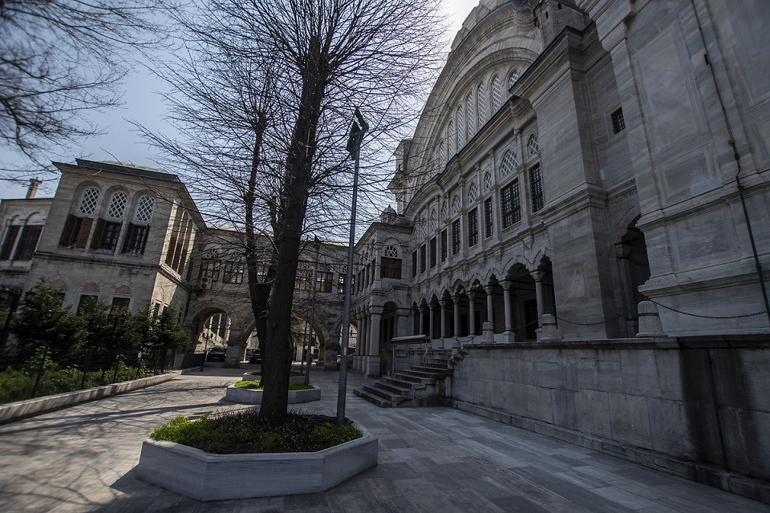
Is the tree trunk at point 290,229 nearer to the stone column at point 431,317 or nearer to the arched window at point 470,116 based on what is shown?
the arched window at point 470,116

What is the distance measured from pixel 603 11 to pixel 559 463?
11.6m

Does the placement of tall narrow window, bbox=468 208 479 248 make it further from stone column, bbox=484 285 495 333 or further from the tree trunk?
the tree trunk

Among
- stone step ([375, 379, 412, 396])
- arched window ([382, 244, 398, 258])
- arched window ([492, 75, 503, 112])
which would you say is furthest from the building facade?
arched window ([382, 244, 398, 258])

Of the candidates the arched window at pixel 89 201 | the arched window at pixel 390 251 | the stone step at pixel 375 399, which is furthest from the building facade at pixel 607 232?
the arched window at pixel 390 251

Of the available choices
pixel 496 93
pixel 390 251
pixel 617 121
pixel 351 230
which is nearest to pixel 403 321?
pixel 390 251

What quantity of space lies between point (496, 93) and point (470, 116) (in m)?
2.72

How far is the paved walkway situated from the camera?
3824mm

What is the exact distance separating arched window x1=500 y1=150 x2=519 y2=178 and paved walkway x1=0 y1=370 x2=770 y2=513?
468 inches

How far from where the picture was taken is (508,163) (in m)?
16.3

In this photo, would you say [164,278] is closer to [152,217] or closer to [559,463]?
[152,217]

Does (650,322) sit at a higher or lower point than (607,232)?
lower

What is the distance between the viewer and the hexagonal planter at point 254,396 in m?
11.5

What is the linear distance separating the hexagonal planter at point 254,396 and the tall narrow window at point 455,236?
11.9m

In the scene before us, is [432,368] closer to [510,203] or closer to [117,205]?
[510,203]
